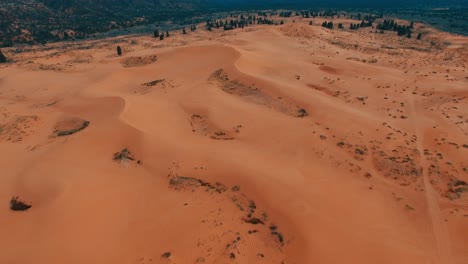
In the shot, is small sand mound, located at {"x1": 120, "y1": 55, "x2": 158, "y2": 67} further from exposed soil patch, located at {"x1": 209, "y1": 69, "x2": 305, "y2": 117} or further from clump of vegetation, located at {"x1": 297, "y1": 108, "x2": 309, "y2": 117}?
clump of vegetation, located at {"x1": 297, "y1": 108, "x2": 309, "y2": 117}

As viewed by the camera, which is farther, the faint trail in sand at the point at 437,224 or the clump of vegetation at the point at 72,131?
the clump of vegetation at the point at 72,131

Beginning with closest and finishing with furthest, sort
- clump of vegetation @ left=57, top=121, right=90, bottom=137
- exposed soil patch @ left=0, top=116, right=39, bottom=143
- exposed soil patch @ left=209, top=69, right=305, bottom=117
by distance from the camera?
clump of vegetation @ left=57, top=121, right=90, bottom=137, exposed soil patch @ left=0, top=116, right=39, bottom=143, exposed soil patch @ left=209, top=69, right=305, bottom=117

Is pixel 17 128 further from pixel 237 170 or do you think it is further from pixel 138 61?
pixel 138 61

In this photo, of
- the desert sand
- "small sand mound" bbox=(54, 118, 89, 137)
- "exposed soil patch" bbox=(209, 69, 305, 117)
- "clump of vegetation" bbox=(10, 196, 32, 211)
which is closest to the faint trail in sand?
the desert sand

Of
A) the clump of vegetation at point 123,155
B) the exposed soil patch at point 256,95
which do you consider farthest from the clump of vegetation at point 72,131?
the exposed soil patch at point 256,95

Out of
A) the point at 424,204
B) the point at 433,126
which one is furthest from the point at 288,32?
the point at 424,204

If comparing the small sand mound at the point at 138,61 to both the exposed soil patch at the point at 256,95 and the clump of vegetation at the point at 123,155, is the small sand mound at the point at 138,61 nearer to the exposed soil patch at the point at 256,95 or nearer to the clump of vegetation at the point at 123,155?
the exposed soil patch at the point at 256,95

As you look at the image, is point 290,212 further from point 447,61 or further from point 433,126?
point 447,61
